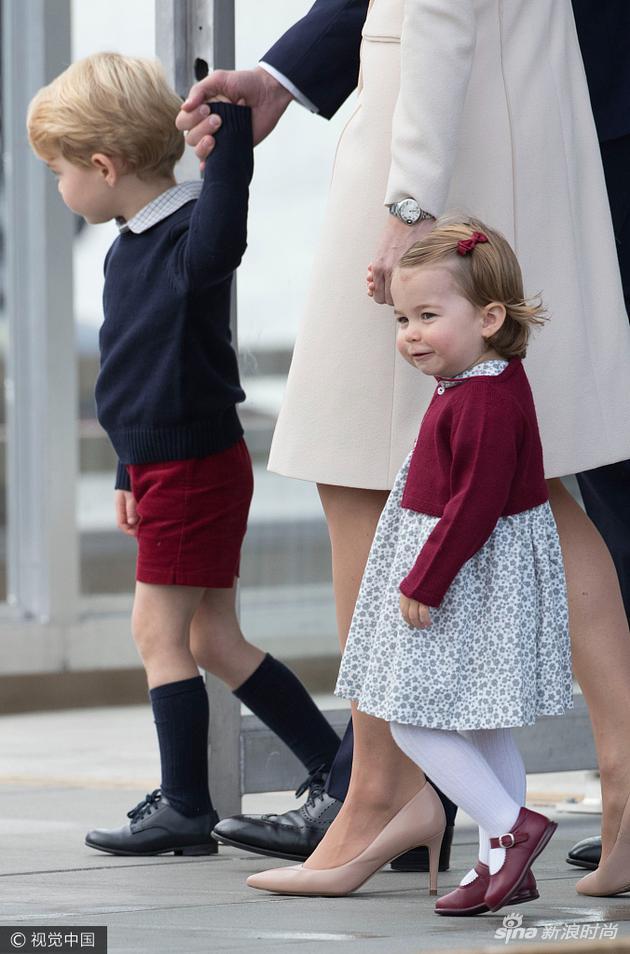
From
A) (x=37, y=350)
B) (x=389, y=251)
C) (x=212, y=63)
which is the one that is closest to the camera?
(x=389, y=251)

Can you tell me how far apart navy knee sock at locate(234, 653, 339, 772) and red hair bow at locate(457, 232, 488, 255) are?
1.16 m

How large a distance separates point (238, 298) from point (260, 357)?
0.28 meters

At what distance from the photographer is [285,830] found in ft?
10.0

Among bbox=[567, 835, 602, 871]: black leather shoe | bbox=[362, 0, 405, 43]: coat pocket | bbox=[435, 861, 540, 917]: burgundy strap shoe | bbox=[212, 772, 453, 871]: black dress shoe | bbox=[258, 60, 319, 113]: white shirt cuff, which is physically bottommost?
bbox=[567, 835, 602, 871]: black leather shoe

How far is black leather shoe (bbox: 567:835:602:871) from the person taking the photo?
Answer: 10.1ft

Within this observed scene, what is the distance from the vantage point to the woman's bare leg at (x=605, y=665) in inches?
108

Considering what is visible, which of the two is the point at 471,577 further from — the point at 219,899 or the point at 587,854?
the point at 587,854

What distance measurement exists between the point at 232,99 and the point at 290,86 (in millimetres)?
102

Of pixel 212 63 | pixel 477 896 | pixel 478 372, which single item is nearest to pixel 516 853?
pixel 477 896

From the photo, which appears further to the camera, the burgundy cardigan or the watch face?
the watch face

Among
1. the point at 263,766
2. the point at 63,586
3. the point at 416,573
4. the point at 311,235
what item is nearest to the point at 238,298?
the point at 311,235

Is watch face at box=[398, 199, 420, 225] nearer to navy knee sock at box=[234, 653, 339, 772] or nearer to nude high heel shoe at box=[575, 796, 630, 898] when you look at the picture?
nude high heel shoe at box=[575, 796, 630, 898]

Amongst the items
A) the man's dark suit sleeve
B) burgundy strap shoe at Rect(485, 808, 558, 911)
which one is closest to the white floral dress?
burgundy strap shoe at Rect(485, 808, 558, 911)

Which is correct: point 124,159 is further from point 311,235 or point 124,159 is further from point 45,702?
point 45,702
